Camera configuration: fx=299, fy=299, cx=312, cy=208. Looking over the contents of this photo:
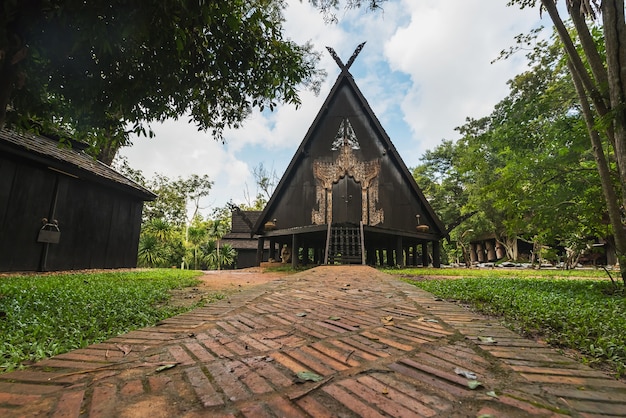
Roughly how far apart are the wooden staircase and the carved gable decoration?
1.38 meters

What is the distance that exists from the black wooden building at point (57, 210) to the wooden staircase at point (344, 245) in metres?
7.87

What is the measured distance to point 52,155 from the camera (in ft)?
27.6

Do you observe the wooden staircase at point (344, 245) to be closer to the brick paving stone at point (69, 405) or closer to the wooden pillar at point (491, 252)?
the brick paving stone at point (69, 405)

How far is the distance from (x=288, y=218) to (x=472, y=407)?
1273 cm

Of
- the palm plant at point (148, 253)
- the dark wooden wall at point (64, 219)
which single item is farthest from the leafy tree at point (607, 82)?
the palm plant at point (148, 253)

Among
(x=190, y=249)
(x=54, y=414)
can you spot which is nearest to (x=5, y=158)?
(x=54, y=414)

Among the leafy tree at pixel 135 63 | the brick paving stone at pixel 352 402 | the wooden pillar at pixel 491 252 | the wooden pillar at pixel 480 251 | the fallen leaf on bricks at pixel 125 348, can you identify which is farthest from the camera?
the wooden pillar at pixel 480 251

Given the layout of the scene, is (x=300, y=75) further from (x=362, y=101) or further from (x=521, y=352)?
(x=362, y=101)

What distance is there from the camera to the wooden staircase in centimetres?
1073

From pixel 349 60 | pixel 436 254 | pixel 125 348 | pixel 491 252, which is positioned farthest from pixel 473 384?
pixel 491 252

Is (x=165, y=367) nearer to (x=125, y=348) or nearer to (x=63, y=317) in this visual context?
(x=125, y=348)

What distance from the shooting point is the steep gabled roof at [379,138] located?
13.5 m

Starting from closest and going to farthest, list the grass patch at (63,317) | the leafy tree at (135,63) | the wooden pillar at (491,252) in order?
the grass patch at (63,317) < the leafy tree at (135,63) < the wooden pillar at (491,252)

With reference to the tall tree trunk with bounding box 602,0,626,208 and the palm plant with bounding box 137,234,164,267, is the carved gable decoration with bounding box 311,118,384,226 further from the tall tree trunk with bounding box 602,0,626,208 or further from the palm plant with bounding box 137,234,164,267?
the palm plant with bounding box 137,234,164,267
